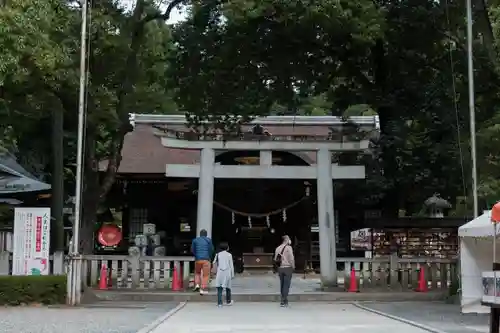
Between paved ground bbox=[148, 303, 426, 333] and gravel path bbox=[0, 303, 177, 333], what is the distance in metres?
0.57

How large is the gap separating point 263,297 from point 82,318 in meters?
6.40

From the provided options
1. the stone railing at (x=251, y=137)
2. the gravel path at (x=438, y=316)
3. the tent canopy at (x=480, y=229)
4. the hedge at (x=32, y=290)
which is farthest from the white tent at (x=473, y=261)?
the hedge at (x=32, y=290)

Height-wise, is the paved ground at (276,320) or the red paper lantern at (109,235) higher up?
the red paper lantern at (109,235)

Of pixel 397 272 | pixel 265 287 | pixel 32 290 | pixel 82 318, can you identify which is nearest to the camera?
pixel 82 318

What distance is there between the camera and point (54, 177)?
2250 centimetres

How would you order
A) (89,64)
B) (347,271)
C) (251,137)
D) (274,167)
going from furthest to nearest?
(274,167), (251,137), (347,271), (89,64)

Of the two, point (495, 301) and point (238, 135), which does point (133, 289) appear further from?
point (495, 301)

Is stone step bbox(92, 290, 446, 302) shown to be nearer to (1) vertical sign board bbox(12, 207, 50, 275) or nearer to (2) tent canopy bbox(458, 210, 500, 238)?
(1) vertical sign board bbox(12, 207, 50, 275)

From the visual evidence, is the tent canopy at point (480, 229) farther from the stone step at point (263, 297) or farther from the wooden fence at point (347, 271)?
the wooden fence at point (347, 271)

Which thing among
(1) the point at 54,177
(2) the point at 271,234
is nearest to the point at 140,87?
(1) the point at 54,177

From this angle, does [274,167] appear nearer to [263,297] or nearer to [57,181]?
[263,297]

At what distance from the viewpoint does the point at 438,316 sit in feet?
46.6

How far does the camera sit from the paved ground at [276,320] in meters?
12.0

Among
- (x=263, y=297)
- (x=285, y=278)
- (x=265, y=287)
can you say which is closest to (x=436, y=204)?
(x=265, y=287)
